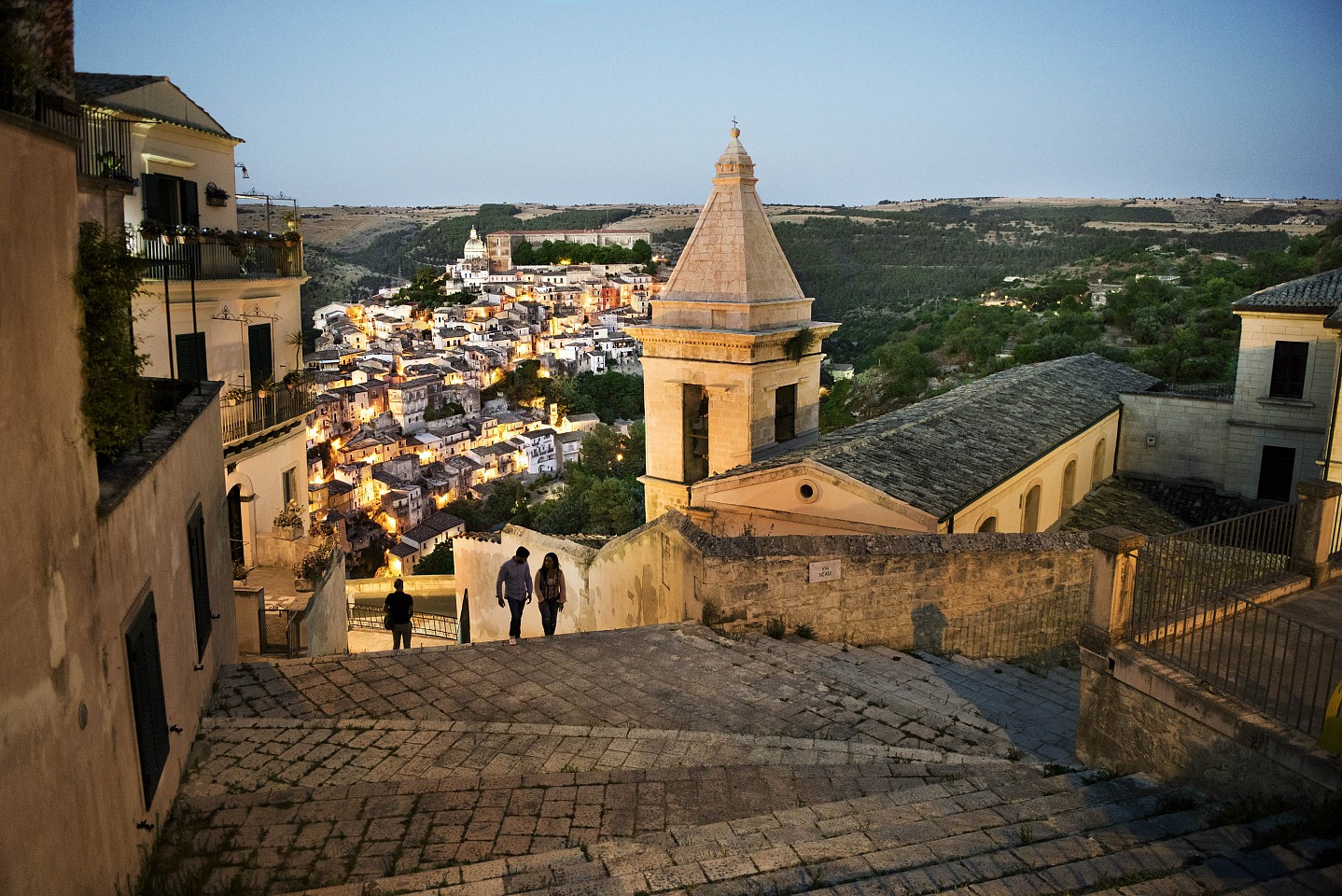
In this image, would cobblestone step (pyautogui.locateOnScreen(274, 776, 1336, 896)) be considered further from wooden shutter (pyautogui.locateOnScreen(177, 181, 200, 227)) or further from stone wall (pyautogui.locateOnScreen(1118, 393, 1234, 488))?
stone wall (pyautogui.locateOnScreen(1118, 393, 1234, 488))

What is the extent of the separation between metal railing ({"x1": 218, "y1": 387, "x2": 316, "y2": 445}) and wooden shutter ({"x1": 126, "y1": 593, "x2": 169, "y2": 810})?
28.4 ft

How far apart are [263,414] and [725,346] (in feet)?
25.8

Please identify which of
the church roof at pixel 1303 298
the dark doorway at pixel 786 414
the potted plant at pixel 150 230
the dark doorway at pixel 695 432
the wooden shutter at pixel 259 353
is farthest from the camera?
the church roof at pixel 1303 298

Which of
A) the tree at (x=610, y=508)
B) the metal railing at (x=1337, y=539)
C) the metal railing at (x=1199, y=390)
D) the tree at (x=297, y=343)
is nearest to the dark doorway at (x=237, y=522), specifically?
the tree at (x=297, y=343)

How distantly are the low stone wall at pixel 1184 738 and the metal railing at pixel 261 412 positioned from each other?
39.5ft

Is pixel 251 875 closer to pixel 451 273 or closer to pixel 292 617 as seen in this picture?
pixel 292 617

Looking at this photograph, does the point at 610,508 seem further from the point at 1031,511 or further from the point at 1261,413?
the point at 1261,413

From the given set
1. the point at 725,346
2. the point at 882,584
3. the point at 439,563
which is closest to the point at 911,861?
the point at 882,584

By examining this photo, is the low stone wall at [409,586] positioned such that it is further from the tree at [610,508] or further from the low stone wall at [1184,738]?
the low stone wall at [1184,738]

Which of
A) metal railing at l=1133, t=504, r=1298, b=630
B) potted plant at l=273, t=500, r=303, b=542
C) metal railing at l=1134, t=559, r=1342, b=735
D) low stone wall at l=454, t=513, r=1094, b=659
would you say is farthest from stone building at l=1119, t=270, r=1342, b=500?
potted plant at l=273, t=500, r=303, b=542

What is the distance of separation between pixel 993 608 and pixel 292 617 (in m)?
8.11

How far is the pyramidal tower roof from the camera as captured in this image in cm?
1580

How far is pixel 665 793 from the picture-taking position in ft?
18.8

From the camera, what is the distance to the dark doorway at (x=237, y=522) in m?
14.9
